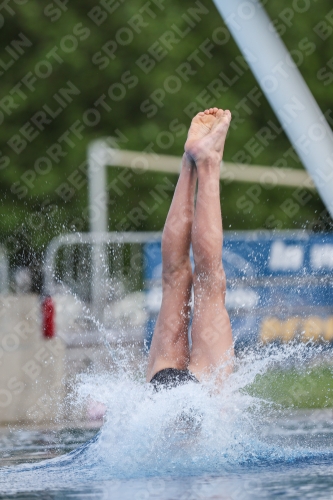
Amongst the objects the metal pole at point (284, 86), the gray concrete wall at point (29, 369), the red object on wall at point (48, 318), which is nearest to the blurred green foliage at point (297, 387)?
the gray concrete wall at point (29, 369)

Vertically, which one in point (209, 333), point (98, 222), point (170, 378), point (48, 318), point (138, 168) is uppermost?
point (138, 168)

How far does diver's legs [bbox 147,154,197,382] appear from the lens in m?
5.04

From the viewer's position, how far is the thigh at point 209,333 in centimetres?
501

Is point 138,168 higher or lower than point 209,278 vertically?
higher

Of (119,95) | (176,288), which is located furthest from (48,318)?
(119,95)

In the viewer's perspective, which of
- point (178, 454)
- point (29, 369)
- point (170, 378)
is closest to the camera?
point (178, 454)

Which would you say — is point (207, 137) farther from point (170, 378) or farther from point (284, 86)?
point (284, 86)

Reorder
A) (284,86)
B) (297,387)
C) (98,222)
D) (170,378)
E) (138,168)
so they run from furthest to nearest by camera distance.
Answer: (284,86) → (138,168) → (98,222) → (297,387) → (170,378)

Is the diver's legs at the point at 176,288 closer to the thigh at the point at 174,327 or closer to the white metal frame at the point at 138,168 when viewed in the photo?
the thigh at the point at 174,327

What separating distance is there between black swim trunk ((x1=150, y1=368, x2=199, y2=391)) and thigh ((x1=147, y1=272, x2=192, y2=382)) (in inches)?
5.0

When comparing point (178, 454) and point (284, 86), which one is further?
point (284, 86)

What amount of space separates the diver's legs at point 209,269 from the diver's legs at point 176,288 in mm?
71

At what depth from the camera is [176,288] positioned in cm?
516

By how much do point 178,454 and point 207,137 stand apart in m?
1.66
